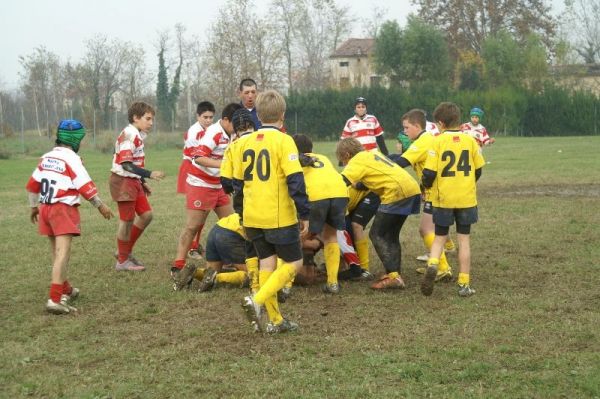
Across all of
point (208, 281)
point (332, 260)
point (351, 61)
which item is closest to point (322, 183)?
point (332, 260)

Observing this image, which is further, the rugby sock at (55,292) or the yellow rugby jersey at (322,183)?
the yellow rugby jersey at (322,183)

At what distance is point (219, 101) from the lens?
→ 51938 millimetres

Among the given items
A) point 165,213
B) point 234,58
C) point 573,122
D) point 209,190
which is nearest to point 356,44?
point 234,58

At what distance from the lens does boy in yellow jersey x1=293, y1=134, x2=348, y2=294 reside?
7.29 m

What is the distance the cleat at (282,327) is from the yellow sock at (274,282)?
21cm

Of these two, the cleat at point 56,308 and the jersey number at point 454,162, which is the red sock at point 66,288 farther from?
the jersey number at point 454,162

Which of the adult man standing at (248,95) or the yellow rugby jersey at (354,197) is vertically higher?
the adult man standing at (248,95)

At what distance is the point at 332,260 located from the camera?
7453mm

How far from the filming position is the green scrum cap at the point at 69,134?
271 inches

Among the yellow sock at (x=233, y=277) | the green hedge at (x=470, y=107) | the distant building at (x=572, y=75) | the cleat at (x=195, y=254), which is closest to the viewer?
the yellow sock at (x=233, y=277)

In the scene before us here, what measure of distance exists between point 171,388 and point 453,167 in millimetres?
3667

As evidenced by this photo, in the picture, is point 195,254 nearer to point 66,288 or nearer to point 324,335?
point 66,288

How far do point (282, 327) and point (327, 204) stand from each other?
1702 mm

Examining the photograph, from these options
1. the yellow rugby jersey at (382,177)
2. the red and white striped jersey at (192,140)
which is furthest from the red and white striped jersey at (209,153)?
the yellow rugby jersey at (382,177)
